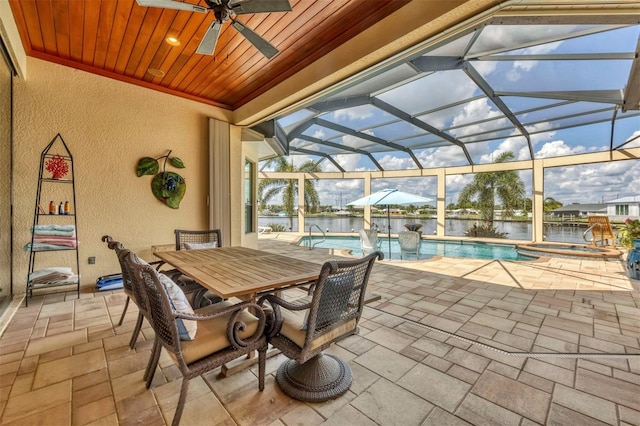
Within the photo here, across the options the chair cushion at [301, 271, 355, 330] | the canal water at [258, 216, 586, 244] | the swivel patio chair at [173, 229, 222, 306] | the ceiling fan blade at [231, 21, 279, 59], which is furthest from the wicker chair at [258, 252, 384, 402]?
the canal water at [258, 216, 586, 244]

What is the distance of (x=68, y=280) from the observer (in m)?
3.29

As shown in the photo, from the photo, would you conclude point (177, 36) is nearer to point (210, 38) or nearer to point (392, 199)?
point (210, 38)

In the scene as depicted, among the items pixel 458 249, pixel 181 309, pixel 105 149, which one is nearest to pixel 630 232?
pixel 458 249

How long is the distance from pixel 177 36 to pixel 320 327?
11.2 feet

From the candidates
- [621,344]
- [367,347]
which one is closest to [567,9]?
[621,344]

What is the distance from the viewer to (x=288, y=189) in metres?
12.6

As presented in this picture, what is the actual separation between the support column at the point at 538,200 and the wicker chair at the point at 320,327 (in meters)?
9.78

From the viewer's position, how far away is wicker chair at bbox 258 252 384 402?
1483 millimetres

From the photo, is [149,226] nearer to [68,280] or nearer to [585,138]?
[68,280]

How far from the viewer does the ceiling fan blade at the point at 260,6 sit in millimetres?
1986

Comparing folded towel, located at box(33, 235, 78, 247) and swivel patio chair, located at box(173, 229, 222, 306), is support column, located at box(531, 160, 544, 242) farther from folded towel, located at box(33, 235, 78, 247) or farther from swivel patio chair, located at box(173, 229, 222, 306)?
folded towel, located at box(33, 235, 78, 247)

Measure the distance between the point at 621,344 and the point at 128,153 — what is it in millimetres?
6184

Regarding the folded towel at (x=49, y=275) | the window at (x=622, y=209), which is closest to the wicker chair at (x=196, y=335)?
the folded towel at (x=49, y=275)

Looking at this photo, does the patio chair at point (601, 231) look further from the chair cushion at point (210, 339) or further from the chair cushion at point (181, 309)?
the chair cushion at point (181, 309)
